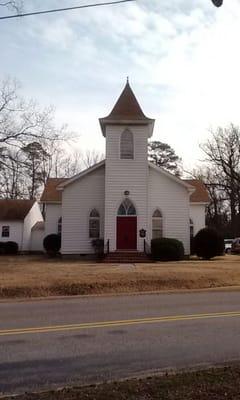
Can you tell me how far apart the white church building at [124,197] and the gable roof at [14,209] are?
587 inches

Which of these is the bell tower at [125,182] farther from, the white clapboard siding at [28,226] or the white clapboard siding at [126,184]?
the white clapboard siding at [28,226]

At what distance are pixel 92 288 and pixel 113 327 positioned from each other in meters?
8.14

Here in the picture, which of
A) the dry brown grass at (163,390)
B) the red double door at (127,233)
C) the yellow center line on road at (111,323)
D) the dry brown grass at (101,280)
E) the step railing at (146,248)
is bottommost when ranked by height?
the yellow center line on road at (111,323)

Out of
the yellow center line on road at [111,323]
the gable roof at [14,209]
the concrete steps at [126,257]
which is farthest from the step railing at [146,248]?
the yellow center line on road at [111,323]

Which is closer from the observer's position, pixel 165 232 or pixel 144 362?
pixel 144 362

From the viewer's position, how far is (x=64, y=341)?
9.58 metres

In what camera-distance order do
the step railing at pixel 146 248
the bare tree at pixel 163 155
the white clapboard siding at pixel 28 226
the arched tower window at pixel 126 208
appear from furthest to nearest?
the bare tree at pixel 163 155, the white clapboard siding at pixel 28 226, the arched tower window at pixel 126 208, the step railing at pixel 146 248

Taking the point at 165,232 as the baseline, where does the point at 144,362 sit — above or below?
below

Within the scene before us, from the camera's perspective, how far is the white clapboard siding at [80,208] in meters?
34.3

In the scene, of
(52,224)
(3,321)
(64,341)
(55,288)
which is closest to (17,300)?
(55,288)

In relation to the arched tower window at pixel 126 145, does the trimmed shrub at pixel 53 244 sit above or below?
below

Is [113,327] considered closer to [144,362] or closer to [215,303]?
[144,362]

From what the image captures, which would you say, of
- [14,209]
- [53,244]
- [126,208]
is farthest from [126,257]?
[14,209]

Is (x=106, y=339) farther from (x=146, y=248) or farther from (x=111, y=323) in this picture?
(x=146, y=248)
